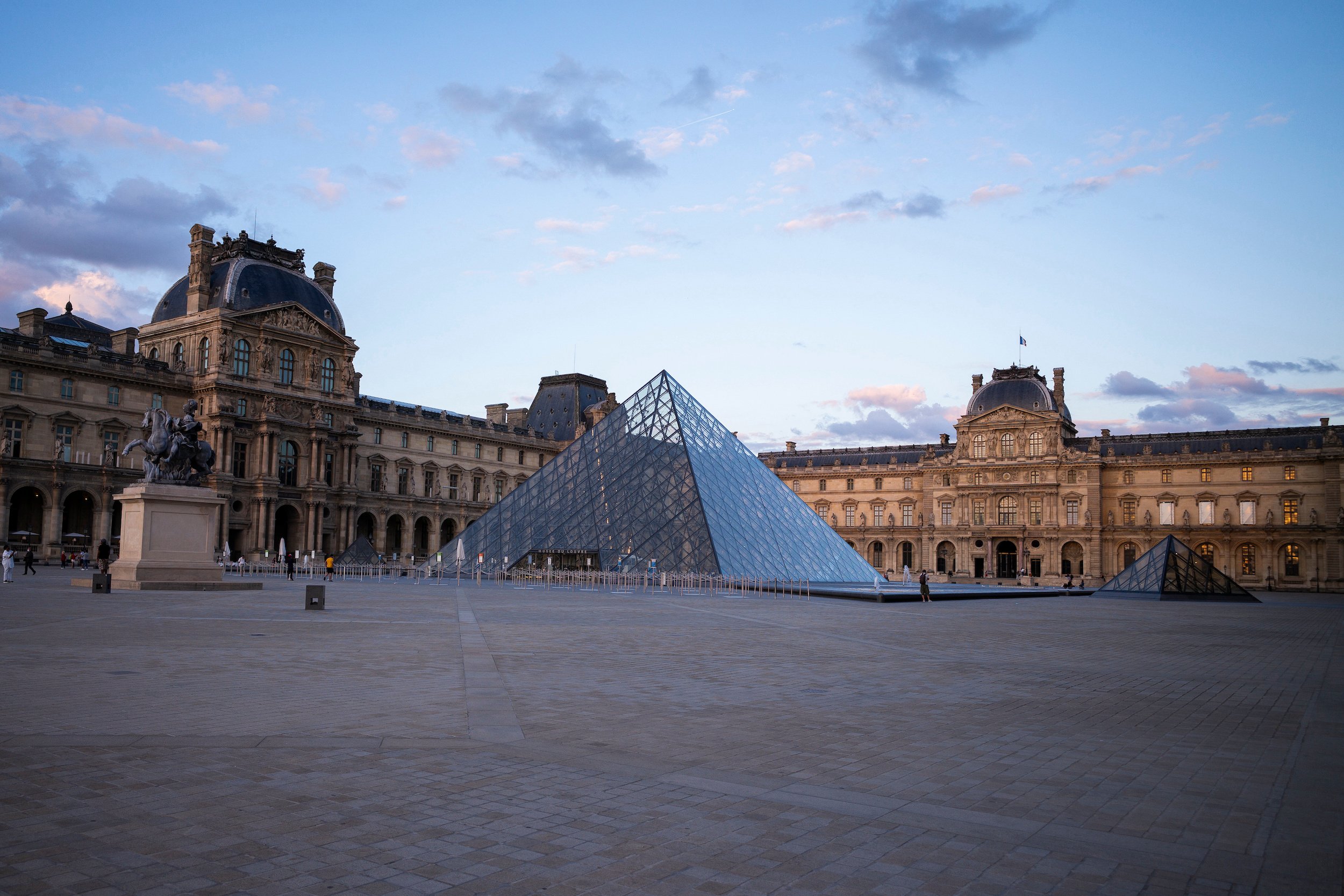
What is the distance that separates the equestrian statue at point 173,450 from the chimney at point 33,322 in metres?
37.4

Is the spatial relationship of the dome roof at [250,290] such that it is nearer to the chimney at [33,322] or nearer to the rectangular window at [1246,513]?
the chimney at [33,322]

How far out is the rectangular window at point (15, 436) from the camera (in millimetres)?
47812

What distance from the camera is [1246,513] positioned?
6912 cm

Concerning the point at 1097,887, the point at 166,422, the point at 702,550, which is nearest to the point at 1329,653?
the point at 1097,887

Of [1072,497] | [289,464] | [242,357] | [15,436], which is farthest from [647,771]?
[1072,497]

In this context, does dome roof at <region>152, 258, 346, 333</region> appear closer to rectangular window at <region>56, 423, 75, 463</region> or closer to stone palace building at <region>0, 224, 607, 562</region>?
stone palace building at <region>0, 224, 607, 562</region>

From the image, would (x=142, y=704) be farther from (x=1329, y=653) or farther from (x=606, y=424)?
(x=606, y=424)

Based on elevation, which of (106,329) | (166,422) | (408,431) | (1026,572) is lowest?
(1026,572)

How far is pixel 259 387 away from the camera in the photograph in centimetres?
5622

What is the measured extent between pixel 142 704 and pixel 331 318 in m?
58.4

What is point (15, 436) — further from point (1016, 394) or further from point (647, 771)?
point (1016, 394)

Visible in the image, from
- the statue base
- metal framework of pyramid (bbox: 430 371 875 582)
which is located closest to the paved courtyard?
the statue base

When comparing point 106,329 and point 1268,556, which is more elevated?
point 106,329

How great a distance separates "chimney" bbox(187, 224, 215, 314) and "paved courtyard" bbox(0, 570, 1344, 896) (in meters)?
48.7
